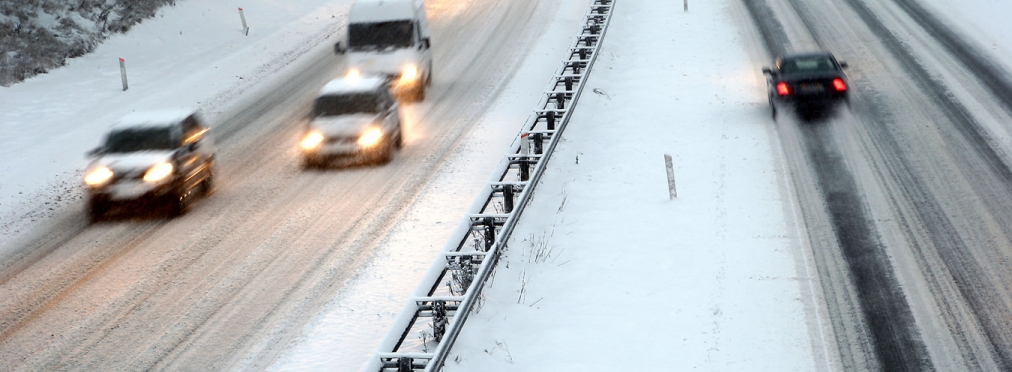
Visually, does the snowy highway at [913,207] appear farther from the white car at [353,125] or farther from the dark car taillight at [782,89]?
the white car at [353,125]

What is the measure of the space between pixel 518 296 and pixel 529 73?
13.9m

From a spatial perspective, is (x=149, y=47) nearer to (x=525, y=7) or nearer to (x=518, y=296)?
(x=525, y=7)

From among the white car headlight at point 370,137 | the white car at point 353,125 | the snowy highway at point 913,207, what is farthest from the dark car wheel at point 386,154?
the snowy highway at point 913,207

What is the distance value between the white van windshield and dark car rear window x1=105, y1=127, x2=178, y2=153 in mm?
7539

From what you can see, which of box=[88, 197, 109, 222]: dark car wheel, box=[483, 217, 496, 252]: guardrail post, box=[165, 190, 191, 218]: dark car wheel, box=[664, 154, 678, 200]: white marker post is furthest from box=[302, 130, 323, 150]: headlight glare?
box=[664, 154, 678, 200]: white marker post

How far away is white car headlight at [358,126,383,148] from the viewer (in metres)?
17.0

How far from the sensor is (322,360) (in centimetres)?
990

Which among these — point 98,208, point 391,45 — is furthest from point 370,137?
point 391,45

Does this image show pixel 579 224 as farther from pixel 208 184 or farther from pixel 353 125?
pixel 208 184

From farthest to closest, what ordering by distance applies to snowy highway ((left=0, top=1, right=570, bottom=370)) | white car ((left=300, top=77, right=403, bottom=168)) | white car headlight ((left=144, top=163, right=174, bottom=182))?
white car ((left=300, top=77, right=403, bottom=168)) → white car headlight ((left=144, top=163, right=174, bottom=182)) → snowy highway ((left=0, top=1, right=570, bottom=370))

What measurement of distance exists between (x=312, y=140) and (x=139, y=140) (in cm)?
315

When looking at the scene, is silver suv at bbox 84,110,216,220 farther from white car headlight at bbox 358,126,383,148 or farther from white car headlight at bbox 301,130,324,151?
white car headlight at bbox 358,126,383,148

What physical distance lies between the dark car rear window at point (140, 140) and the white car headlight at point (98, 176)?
0.54m

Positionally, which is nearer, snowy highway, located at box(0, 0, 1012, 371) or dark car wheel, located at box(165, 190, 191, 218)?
snowy highway, located at box(0, 0, 1012, 371)
